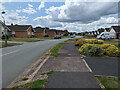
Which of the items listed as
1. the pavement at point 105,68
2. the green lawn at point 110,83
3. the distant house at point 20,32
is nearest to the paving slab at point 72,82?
the green lawn at point 110,83

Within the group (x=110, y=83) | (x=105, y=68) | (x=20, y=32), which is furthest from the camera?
(x=20, y=32)

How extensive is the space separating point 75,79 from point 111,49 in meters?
5.47

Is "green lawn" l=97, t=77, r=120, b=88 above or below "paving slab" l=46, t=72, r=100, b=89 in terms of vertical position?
below

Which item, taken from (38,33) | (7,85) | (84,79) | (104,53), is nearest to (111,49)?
(104,53)

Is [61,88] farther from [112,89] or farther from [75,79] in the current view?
[112,89]

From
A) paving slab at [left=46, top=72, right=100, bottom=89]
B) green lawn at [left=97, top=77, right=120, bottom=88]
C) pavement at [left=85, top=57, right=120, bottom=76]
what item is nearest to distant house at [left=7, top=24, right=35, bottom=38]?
pavement at [left=85, top=57, right=120, bottom=76]

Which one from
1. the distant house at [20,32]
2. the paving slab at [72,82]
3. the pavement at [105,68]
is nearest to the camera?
the paving slab at [72,82]

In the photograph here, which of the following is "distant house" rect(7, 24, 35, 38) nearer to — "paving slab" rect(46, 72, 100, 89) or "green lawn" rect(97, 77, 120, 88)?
"paving slab" rect(46, 72, 100, 89)

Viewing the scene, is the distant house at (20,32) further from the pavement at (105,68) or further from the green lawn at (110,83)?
the green lawn at (110,83)

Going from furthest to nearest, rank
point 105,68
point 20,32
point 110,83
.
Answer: point 20,32, point 105,68, point 110,83

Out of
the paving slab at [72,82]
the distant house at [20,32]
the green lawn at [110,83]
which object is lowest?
the green lawn at [110,83]

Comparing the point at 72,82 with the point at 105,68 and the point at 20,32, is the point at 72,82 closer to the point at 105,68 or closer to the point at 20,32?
the point at 105,68

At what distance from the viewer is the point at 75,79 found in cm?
338

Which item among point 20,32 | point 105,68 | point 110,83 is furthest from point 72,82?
point 20,32
